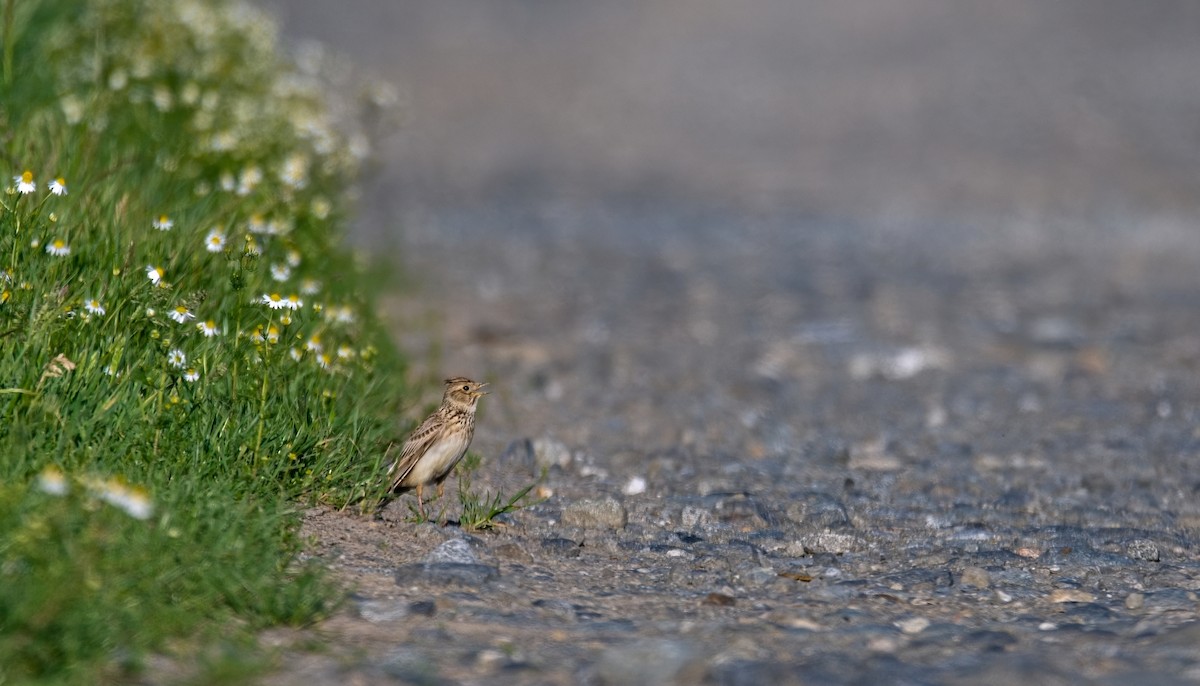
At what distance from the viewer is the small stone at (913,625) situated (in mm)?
4668

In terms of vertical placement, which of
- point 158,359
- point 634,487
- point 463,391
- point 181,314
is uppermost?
point 181,314

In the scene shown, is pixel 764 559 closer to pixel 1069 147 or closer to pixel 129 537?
pixel 129 537

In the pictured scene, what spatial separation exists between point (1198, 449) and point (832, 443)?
188 centimetres

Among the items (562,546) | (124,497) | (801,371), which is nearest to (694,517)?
(562,546)

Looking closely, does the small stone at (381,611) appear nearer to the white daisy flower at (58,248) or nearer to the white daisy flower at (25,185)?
the white daisy flower at (58,248)

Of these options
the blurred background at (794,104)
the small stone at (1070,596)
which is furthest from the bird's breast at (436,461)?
the blurred background at (794,104)

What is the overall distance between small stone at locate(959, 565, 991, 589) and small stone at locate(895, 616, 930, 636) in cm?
52

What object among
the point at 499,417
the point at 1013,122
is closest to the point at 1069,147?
the point at 1013,122

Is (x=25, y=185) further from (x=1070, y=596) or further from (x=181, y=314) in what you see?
(x=1070, y=596)

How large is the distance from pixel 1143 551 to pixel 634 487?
6.97 feet

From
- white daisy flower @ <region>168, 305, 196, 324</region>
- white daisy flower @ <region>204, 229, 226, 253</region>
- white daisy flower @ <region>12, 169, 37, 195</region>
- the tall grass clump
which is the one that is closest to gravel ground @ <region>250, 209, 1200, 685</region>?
the tall grass clump

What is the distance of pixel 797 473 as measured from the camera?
701 centimetres

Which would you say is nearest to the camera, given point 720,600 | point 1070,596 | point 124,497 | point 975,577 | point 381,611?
point 124,497

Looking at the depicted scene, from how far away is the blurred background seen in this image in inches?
Answer: 639
